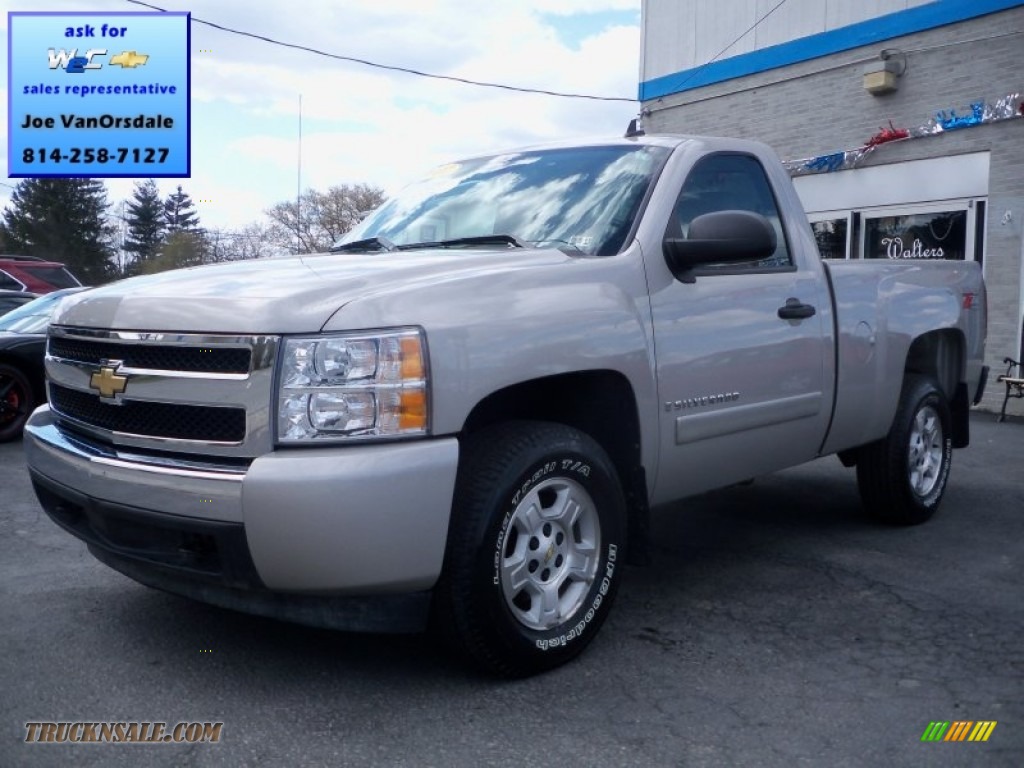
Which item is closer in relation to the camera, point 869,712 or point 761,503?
point 869,712

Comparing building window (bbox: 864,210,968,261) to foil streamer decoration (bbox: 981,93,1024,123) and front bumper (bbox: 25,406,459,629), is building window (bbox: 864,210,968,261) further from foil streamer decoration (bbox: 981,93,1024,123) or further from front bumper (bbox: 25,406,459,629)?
front bumper (bbox: 25,406,459,629)

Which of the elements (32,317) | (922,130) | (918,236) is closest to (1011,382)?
(918,236)

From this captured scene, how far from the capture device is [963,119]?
1175 centimetres

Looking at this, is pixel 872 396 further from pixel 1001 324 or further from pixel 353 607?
pixel 1001 324

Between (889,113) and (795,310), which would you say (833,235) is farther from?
→ (795,310)

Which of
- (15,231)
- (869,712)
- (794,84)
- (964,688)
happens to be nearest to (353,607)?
(869,712)

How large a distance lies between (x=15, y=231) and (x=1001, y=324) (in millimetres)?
60053

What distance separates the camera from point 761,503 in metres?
6.61

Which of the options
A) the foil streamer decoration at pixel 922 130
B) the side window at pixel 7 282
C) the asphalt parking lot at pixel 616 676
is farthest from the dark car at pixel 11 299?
the foil streamer decoration at pixel 922 130

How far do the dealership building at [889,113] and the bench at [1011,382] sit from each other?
9.0 inches

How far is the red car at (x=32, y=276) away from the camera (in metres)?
19.2

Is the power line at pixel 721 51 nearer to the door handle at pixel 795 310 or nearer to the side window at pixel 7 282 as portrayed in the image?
the door handle at pixel 795 310

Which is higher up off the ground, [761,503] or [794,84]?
[794,84]

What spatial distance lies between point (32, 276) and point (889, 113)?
49.7 ft
